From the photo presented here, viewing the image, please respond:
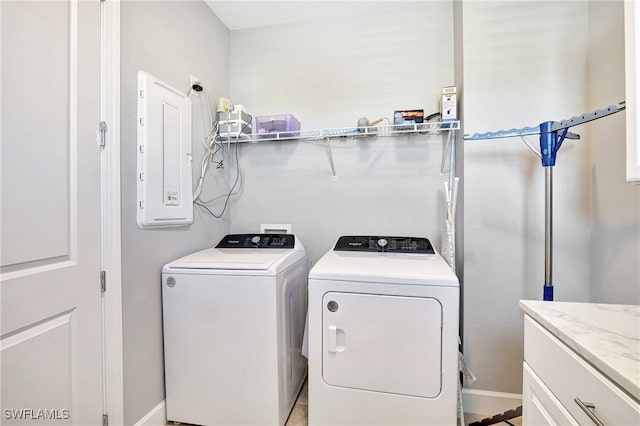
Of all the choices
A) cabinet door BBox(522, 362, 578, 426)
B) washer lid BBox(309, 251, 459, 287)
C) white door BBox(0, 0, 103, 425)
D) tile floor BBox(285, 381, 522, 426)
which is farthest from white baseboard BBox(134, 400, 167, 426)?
cabinet door BBox(522, 362, 578, 426)

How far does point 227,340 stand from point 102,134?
1182mm

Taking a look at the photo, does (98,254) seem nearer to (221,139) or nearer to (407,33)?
(221,139)

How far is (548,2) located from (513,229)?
4.46 ft

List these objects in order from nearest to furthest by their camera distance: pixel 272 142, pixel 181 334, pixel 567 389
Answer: pixel 567 389, pixel 181 334, pixel 272 142

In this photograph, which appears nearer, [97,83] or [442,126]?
[97,83]

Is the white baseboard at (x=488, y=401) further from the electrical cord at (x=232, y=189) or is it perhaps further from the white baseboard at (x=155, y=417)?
the electrical cord at (x=232, y=189)

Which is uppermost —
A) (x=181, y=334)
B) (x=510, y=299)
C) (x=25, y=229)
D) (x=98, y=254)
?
(x=25, y=229)

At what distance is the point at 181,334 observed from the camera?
1494mm

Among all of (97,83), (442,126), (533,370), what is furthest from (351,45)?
(533,370)

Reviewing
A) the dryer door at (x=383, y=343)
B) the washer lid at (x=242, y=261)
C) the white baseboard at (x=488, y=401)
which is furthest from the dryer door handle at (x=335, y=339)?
the white baseboard at (x=488, y=401)

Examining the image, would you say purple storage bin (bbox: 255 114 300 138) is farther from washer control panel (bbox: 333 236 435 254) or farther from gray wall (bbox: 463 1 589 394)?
gray wall (bbox: 463 1 589 394)

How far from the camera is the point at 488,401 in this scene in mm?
1660

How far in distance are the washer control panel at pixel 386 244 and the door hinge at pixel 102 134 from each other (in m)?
1.39

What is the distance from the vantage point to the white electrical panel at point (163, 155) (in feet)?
4.63
